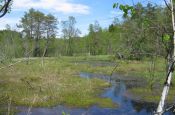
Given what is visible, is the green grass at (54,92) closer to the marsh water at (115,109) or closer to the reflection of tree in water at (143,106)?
the marsh water at (115,109)

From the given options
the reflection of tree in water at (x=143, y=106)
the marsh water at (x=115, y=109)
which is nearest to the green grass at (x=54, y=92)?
the marsh water at (x=115, y=109)

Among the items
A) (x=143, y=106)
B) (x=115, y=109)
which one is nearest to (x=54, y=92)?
(x=115, y=109)

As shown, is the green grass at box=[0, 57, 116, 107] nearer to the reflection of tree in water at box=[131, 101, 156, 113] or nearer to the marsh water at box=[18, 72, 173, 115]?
the marsh water at box=[18, 72, 173, 115]

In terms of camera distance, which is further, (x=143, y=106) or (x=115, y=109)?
(x=143, y=106)

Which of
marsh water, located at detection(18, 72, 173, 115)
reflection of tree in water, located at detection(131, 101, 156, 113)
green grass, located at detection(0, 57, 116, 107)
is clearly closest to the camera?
marsh water, located at detection(18, 72, 173, 115)

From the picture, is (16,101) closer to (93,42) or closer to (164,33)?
(164,33)

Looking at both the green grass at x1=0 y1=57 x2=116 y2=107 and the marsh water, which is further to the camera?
the green grass at x1=0 y1=57 x2=116 y2=107

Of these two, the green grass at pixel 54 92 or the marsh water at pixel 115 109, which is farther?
the green grass at pixel 54 92

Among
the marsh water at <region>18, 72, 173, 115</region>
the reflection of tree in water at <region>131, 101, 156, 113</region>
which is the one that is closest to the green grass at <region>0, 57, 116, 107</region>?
A: the marsh water at <region>18, 72, 173, 115</region>

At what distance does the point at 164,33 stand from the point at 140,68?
195 ft

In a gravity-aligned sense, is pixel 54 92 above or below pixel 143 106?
above

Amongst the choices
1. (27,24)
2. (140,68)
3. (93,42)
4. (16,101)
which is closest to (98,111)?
(16,101)

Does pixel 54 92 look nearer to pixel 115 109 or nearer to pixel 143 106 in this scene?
pixel 115 109

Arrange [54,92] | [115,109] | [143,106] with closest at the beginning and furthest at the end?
[115,109] → [143,106] → [54,92]
